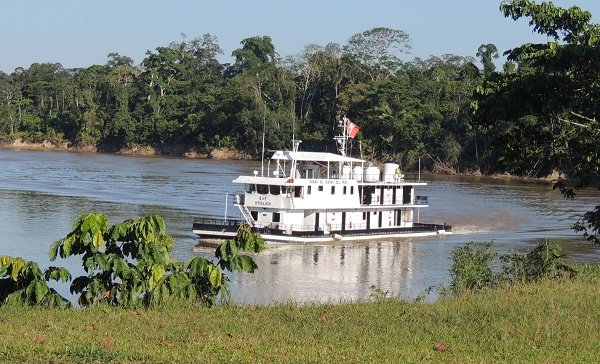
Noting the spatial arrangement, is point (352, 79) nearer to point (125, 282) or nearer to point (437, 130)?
point (437, 130)

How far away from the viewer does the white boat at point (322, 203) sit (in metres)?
34.0

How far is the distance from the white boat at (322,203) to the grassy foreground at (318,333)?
69.1 feet

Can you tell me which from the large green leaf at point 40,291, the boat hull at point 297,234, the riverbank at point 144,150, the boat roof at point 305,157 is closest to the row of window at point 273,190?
the boat roof at point 305,157

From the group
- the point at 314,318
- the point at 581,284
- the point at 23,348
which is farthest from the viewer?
the point at 581,284

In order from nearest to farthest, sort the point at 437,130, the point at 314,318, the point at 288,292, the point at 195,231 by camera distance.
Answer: the point at 314,318
the point at 288,292
the point at 195,231
the point at 437,130

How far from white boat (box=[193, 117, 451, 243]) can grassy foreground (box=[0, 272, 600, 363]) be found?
21.1m

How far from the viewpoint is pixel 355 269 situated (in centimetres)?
2978

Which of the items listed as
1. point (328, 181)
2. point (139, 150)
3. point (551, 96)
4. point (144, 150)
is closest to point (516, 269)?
point (551, 96)

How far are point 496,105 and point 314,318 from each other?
26.8 feet

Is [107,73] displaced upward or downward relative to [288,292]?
upward

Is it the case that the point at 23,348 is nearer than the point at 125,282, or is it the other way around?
the point at 23,348

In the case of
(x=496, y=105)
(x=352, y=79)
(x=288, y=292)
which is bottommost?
(x=288, y=292)

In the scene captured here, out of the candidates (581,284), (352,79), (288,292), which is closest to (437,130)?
(352,79)

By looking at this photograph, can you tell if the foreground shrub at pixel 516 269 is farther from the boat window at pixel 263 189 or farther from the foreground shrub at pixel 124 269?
the boat window at pixel 263 189
